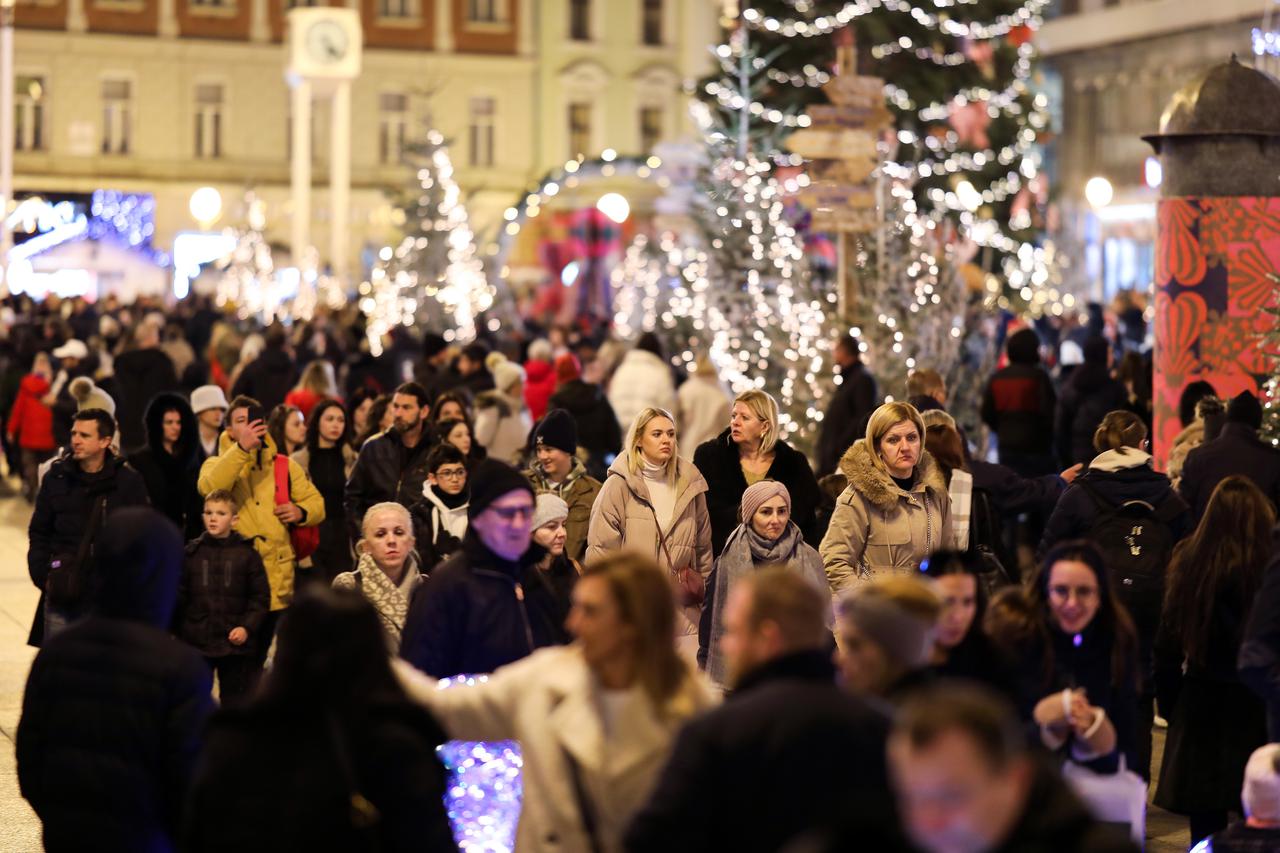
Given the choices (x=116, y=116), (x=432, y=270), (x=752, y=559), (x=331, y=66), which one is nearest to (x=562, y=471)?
(x=752, y=559)

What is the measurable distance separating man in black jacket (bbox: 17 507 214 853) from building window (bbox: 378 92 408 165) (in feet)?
193

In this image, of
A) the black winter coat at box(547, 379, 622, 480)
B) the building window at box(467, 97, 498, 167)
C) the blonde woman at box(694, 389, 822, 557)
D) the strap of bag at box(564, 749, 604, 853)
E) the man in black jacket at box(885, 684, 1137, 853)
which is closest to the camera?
the man in black jacket at box(885, 684, 1137, 853)

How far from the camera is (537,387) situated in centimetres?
2009

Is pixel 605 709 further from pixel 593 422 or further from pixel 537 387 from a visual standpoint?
pixel 537 387

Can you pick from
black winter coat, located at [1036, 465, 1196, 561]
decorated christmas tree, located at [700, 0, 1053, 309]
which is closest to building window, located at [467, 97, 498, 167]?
decorated christmas tree, located at [700, 0, 1053, 309]

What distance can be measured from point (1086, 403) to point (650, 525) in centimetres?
749

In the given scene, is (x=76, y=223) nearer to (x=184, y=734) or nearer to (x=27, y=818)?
(x=27, y=818)

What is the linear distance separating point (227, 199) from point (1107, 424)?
53.9 meters

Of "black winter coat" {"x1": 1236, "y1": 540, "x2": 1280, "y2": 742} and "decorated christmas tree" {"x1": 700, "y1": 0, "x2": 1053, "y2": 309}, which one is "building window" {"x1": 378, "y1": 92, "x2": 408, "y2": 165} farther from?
"black winter coat" {"x1": 1236, "y1": 540, "x2": 1280, "y2": 742}

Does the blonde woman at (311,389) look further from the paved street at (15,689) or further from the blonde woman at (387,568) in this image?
the blonde woman at (387,568)

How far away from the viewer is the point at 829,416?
1552 cm

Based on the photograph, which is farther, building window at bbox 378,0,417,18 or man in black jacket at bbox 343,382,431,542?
building window at bbox 378,0,417,18

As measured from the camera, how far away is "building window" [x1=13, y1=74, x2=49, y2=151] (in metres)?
60.7

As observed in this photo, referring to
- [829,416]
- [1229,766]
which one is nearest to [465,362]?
[829,416]
